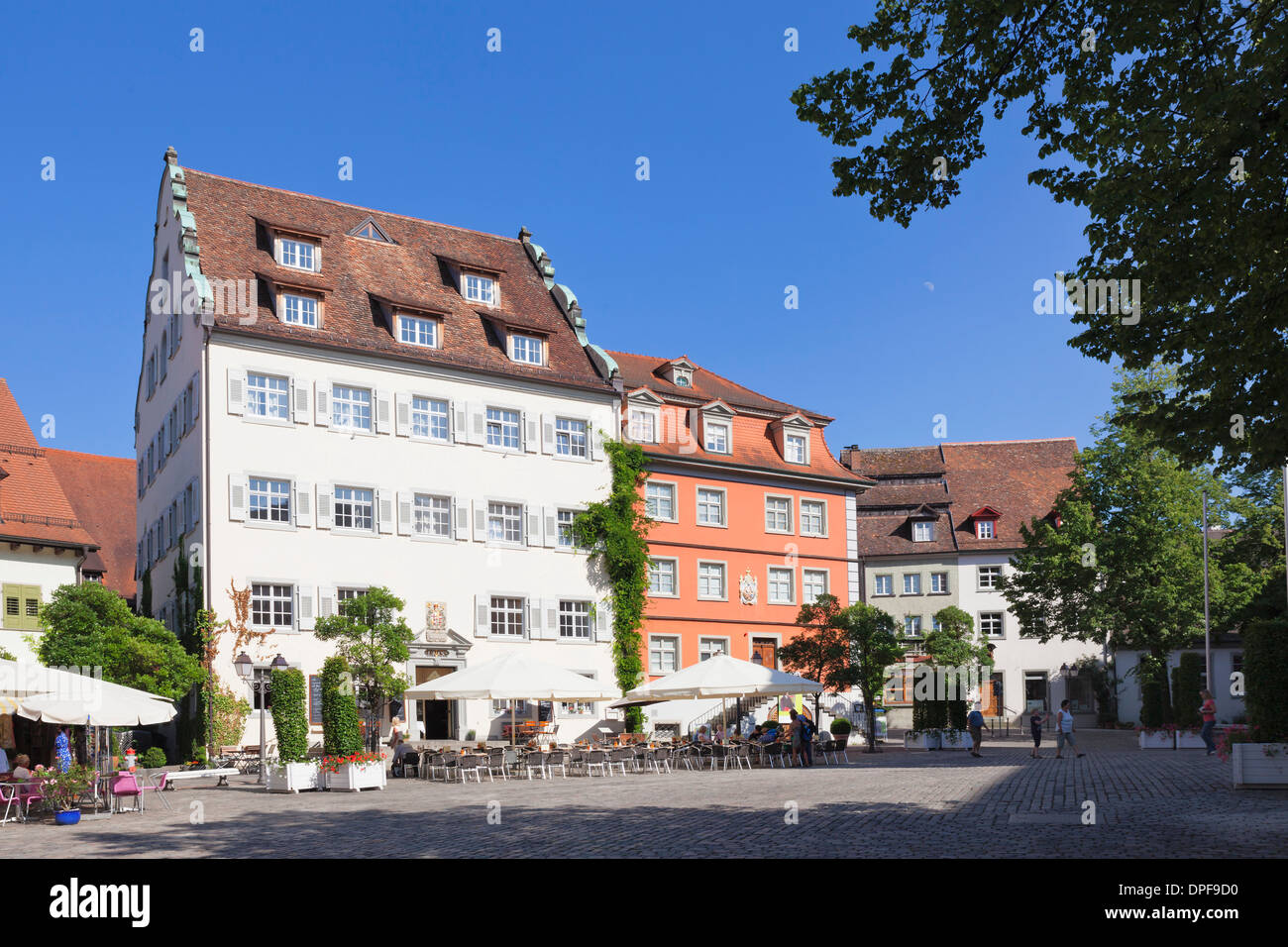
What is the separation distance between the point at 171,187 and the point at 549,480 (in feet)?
48.3

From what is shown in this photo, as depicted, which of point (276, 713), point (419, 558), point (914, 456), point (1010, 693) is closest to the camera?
point (276, 713)

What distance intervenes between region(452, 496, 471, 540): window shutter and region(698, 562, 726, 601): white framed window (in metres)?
9.80

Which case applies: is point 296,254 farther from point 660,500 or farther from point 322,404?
point 660,500

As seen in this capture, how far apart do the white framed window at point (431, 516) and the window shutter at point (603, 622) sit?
607 cm

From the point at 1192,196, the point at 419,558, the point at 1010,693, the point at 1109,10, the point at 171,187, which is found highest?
the point at 171,187

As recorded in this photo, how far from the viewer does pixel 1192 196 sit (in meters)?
12.7

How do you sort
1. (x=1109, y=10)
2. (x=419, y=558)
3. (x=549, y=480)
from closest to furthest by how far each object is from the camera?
(x=1109, y=10)
(x=419, y=558)
(x=549, y=480)

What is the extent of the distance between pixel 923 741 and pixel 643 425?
14331mm

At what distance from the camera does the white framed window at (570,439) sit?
4416cm

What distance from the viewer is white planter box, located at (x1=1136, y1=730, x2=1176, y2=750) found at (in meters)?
39.5

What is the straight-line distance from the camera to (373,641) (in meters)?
37.8

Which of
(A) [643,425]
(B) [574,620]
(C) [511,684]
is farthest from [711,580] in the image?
(C) [511,684]
